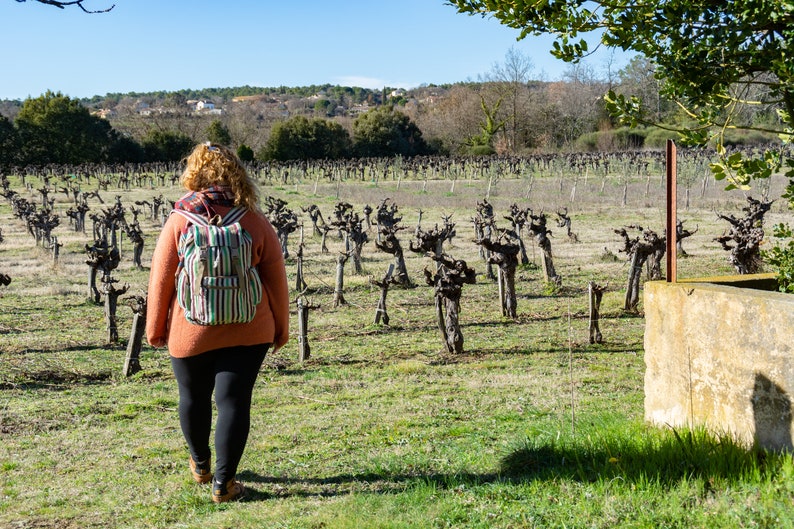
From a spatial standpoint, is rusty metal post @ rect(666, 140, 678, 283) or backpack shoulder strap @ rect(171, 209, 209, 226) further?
rusty metal post @ rect(666, 140, 678, 283)

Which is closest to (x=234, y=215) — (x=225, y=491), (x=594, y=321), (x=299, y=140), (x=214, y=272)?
(x=214, y=272)

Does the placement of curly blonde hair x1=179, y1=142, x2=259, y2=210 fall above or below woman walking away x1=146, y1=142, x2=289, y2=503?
above

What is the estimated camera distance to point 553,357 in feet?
29.8

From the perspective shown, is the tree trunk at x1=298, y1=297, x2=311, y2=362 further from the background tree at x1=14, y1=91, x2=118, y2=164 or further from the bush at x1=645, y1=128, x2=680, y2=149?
the bush at x1=645, y1=128, x2=680, y2=149

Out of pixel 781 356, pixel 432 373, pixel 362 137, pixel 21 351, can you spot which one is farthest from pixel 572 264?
pixel 362 137

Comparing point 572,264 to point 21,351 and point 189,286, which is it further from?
point 189,286

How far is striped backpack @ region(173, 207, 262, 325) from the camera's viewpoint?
11.8 feet

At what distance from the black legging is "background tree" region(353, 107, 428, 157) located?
59482mm

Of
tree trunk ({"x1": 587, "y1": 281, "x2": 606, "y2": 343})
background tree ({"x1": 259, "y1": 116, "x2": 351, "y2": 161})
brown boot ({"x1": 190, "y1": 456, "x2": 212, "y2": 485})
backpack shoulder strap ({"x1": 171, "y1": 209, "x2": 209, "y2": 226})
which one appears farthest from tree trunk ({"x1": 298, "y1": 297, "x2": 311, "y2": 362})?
background tree ({"x1": 259, "y1": 116, "x2": 351, "y2": 161})

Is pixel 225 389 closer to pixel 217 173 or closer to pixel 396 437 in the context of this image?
pixel 217 173

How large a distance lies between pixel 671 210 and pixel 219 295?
92.4 inches

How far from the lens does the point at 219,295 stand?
3605 millimetres

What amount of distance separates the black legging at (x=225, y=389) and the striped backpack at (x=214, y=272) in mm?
206

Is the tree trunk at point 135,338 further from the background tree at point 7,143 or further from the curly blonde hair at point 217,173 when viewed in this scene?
the background tree at point 7,143
